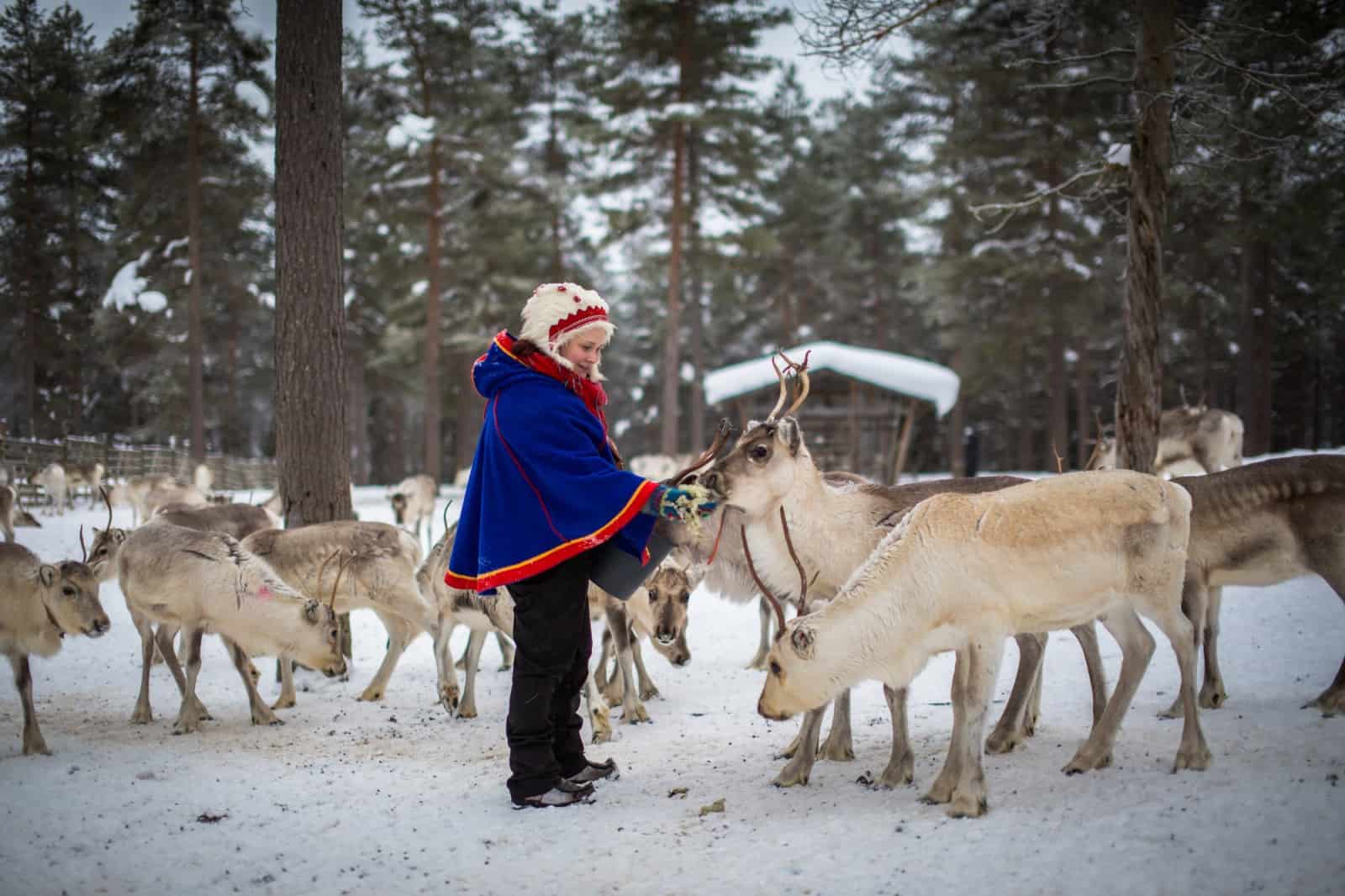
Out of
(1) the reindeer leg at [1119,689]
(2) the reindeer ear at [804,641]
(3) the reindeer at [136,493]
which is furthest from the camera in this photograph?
(3) the reindeer at [136,493]

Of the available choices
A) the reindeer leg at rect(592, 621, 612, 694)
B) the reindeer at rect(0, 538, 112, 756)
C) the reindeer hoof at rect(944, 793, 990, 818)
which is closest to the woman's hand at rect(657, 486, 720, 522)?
the reindeer hoof at rect(944, 793, 990, 818)

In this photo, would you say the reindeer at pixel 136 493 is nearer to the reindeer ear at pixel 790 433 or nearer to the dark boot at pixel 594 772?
the dark boot at pixel 594 772

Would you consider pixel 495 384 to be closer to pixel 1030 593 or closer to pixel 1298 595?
pixel 1030 593

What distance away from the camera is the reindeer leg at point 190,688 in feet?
18.6

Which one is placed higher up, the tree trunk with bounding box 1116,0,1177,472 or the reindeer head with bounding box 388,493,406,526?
the tree trunk with bounding box 1116,0,1177,472

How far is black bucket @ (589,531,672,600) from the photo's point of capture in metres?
4.30

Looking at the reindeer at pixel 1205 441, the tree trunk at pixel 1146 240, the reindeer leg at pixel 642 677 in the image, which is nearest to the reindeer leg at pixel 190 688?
the reindeer leg at pixel 642 677

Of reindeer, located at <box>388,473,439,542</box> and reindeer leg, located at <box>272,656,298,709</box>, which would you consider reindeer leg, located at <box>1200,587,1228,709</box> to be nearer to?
reindeer leg, located at <box>272,656,298,709</box>

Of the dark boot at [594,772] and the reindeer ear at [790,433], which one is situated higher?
the reindeer ear at [790,433]

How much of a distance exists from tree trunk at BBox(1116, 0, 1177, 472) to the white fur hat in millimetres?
5911

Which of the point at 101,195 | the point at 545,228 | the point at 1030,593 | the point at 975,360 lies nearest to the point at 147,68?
the point at 101,195

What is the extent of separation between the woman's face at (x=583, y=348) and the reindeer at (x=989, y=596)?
1.65 m

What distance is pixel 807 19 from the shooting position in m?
8.26

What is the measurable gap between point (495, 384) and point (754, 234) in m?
20.5
